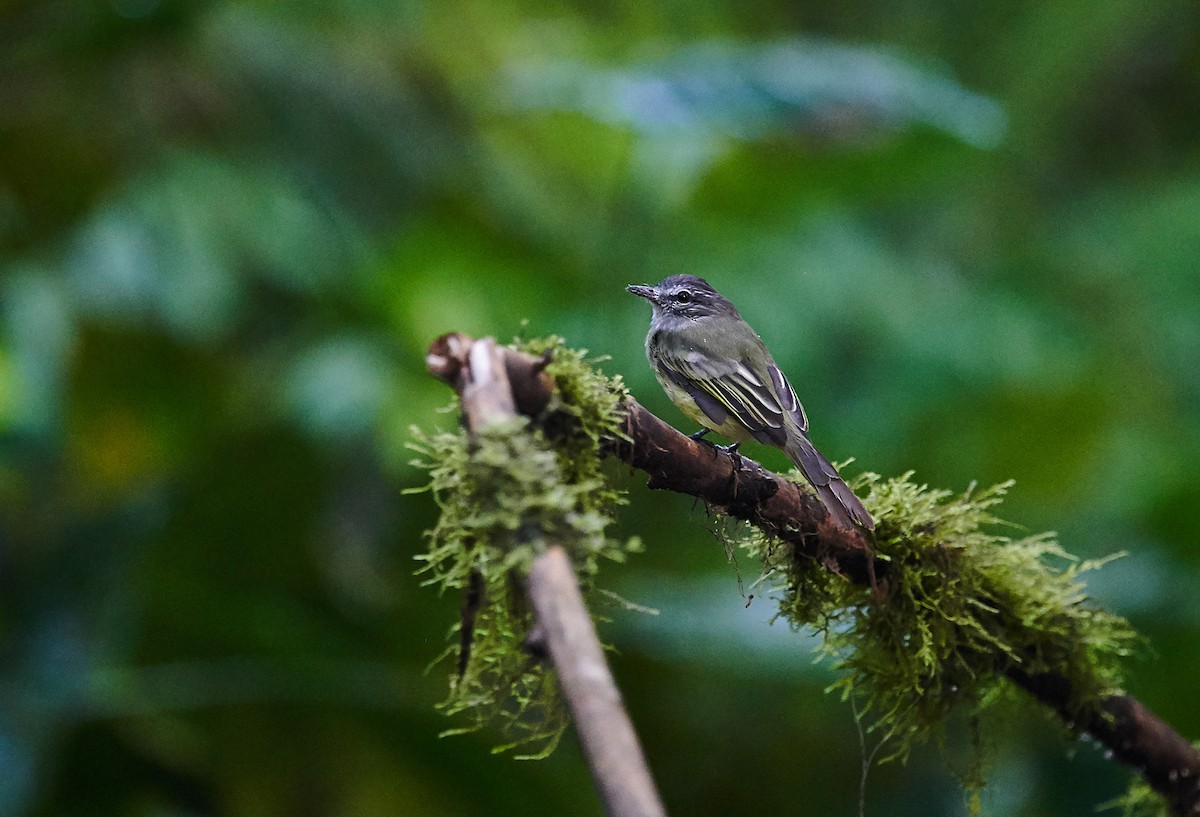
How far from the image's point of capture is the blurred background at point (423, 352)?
3635 millimetres

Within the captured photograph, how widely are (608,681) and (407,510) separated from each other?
359cm

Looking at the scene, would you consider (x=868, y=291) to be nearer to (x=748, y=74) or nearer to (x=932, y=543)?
(x=748, y=74)

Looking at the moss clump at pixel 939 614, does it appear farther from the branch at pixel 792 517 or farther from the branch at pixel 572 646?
the branch at pixel 572 646

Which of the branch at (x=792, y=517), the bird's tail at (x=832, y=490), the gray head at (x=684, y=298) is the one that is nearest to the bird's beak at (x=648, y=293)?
the gray head at (x=684, y=298)

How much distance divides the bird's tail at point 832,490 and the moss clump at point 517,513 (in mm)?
385

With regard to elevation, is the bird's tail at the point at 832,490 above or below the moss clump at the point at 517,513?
above

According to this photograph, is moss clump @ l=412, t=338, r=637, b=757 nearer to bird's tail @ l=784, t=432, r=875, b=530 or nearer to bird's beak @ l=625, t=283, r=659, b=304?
bird's tail @ l=784, t=432, r=875, b=530

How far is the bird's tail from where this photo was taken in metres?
1.86

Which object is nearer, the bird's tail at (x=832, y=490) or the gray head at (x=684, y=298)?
the bird's tail at (x=832, y=490)

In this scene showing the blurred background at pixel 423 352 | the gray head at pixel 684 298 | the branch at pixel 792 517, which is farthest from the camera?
the blurred background at pixel 423 352

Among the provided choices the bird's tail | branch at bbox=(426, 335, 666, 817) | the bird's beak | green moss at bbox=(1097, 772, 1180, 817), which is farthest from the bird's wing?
branch at bbox=(426, 335, 666, 817)

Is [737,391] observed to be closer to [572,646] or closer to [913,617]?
[913,617]

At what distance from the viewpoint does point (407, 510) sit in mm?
4496

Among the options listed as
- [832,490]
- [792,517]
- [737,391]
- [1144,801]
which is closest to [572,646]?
[792,517]
